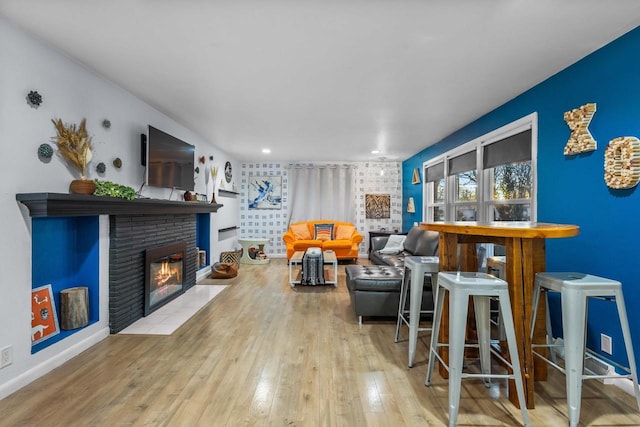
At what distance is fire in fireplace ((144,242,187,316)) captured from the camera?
3.48 m

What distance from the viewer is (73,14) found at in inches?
75.3

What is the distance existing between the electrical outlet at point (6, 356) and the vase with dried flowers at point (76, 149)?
1.11m

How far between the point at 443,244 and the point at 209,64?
227 centimetres

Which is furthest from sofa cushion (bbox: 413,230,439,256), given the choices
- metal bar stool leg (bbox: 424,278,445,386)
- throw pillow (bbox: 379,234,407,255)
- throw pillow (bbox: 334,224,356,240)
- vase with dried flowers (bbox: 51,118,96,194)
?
vase with dried flowers (bbox: 51,118,96,194)

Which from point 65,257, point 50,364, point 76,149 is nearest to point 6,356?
point 50,364

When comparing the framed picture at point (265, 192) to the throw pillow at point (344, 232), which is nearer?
the throw pillow at point (344, 232)

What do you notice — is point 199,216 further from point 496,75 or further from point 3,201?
point 496,75

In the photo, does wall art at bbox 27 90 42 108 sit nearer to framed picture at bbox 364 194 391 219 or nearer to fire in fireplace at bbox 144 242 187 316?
fire in fireplace at bbox 144 242 187 316

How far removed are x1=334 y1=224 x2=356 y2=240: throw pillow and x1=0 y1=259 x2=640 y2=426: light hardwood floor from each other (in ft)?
13.4

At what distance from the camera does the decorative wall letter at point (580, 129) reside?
2.32 m

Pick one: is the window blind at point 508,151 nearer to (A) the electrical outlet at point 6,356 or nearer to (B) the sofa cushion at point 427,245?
(B) the sofa cushion at point 427,245

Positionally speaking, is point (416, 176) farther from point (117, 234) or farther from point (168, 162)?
point (117, 234)

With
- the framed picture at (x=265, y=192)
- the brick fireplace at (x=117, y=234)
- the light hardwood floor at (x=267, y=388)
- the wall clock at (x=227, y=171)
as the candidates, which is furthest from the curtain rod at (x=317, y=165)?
the light hardwood floor at (x=267, y=388)

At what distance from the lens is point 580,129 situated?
239cm
